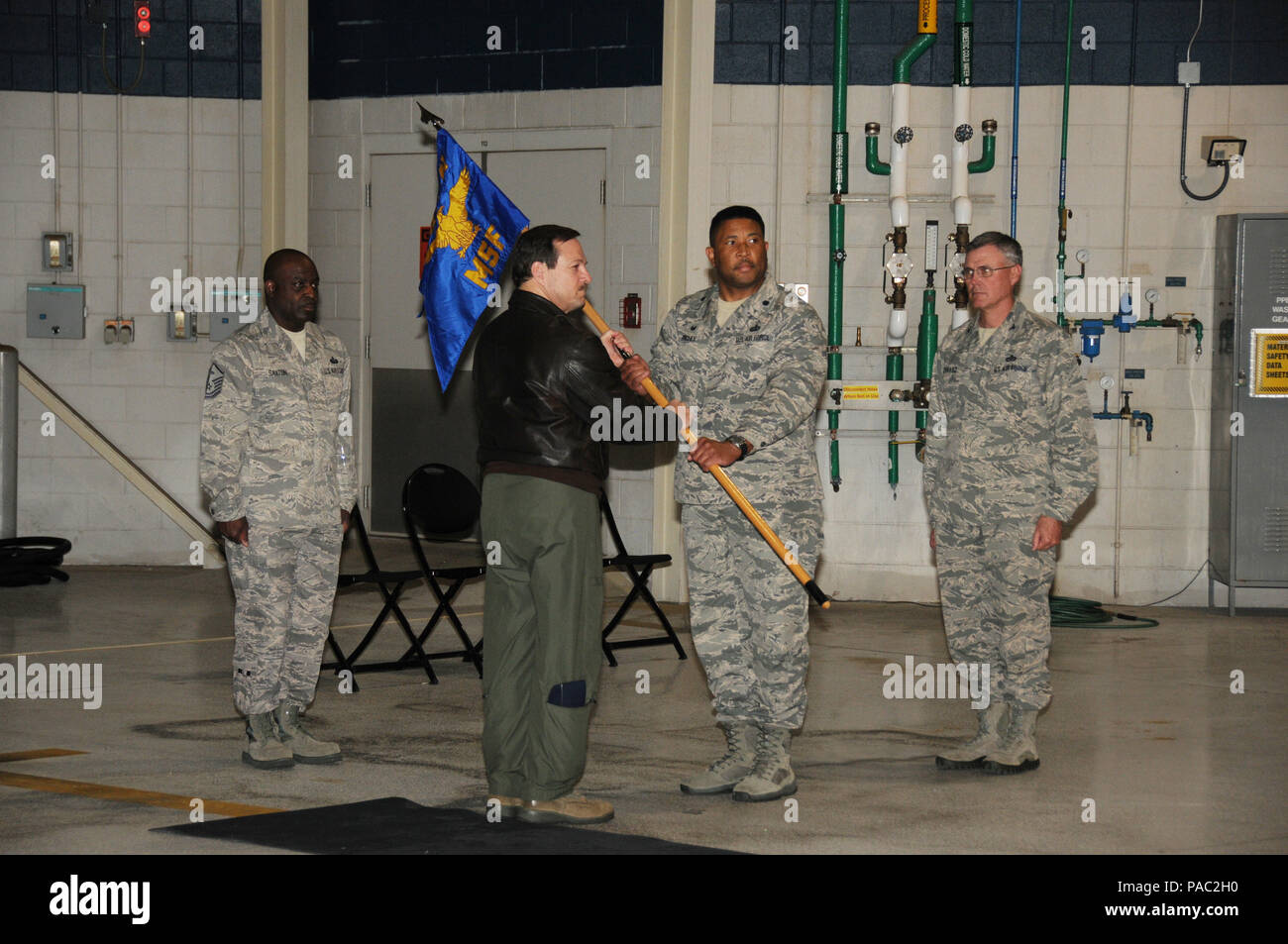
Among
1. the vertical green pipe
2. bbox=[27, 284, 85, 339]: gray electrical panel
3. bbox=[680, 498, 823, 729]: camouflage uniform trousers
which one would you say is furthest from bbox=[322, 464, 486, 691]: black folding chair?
bbox=[27, 284, 85, 339]: gray electrical panel

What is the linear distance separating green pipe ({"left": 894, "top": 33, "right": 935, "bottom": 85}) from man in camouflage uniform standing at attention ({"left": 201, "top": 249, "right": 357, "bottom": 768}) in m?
4.66

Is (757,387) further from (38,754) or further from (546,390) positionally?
(38,754)

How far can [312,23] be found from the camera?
1003 cm

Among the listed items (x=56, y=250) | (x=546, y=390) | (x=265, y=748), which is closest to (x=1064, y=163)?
(x=546, y=390)

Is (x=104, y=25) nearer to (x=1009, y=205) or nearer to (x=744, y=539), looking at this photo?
(x=1009, y=205)

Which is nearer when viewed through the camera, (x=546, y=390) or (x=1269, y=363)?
(x=546, y=390)

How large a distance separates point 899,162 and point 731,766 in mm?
4854

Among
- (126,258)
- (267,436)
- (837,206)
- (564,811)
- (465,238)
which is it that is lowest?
(564,811)

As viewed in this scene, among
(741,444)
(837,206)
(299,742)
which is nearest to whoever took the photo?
(741,444)

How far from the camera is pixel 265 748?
4859 mm

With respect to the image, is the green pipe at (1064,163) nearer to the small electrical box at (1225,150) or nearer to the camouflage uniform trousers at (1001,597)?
the small electrical box at (1225,150)

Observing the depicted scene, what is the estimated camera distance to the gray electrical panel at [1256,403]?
827 cm
